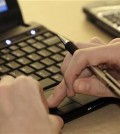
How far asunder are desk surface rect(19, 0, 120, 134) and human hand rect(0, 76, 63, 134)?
39mm

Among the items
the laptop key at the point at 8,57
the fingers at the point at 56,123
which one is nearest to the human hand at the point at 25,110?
the fingers at the point at 56,123

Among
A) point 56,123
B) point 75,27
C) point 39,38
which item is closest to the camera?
point 56,123

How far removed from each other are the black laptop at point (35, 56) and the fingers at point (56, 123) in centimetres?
2

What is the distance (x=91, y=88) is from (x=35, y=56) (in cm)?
13

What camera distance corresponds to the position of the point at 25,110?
0.49 metres

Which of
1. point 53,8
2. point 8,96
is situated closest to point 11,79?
point 8,96

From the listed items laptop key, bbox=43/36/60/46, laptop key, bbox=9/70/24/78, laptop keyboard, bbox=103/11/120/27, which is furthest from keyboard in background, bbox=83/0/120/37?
laptop key, bbox=9/70/24/78

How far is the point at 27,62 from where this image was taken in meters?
0.62

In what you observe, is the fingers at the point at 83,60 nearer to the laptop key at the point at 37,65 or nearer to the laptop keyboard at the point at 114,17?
the laptop key at the point at 37,65

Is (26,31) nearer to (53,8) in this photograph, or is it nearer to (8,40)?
(8,40)

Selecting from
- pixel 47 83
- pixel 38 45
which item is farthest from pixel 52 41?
pixel 47 83

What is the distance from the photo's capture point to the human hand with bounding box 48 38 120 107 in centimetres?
55

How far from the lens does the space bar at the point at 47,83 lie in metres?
0.57

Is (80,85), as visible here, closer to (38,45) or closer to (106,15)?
(38,45)
